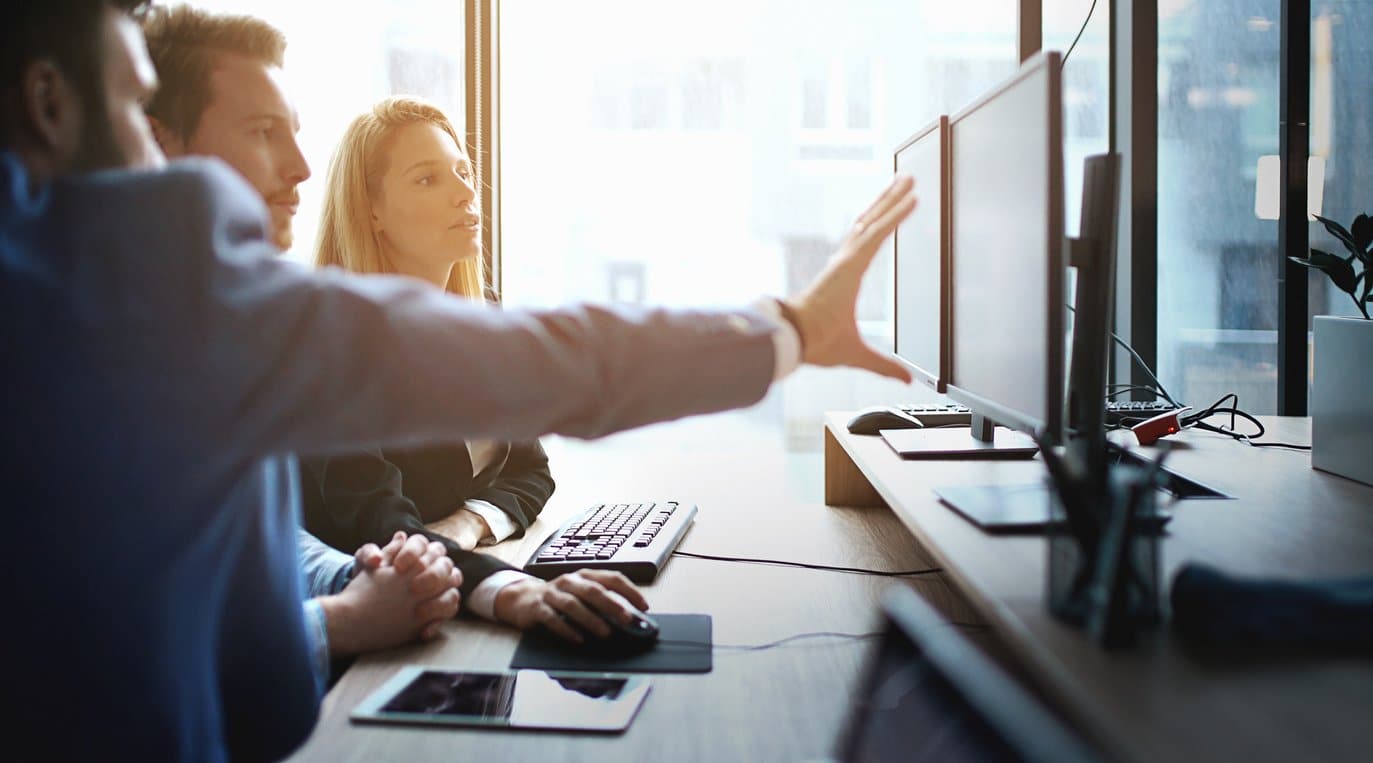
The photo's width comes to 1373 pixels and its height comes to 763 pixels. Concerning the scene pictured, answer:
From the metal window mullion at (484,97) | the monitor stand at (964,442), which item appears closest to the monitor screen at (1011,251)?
the monitor stand at (964,442)

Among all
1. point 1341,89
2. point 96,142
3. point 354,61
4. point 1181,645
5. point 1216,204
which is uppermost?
point 354,61

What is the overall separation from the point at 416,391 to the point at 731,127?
7.88 feet

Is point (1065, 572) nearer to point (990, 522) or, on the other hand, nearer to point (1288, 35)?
point (990, 522)

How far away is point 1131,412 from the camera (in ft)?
6.42

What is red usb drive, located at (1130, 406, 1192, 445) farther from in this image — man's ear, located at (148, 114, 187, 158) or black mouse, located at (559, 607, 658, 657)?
man's ear, located at (148, 114, 187, 158)

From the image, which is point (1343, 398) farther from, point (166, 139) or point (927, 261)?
point (166, 139)

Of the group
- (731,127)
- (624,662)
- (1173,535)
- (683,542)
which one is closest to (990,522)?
(1173,535)

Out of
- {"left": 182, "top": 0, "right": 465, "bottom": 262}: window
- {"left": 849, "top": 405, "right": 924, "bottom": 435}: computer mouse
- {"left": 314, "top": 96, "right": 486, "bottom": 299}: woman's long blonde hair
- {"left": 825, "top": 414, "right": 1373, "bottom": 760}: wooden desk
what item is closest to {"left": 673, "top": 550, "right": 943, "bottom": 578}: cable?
{"left": 825, "top": 414, "right": 1373, "bottom": 760}: wooden desk

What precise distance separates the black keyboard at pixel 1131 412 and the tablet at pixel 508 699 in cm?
124

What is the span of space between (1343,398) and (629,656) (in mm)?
1042

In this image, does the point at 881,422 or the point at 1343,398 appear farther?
the point at 881,422

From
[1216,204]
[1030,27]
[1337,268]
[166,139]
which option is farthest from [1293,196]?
[166,139]

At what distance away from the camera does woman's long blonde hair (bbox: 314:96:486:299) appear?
1.86m

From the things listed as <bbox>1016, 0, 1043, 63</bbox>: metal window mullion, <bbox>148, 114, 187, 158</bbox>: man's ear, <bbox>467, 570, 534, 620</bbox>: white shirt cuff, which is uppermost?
<bbox>1016, 0, 1043, 63</bbox>: metal window mullion
